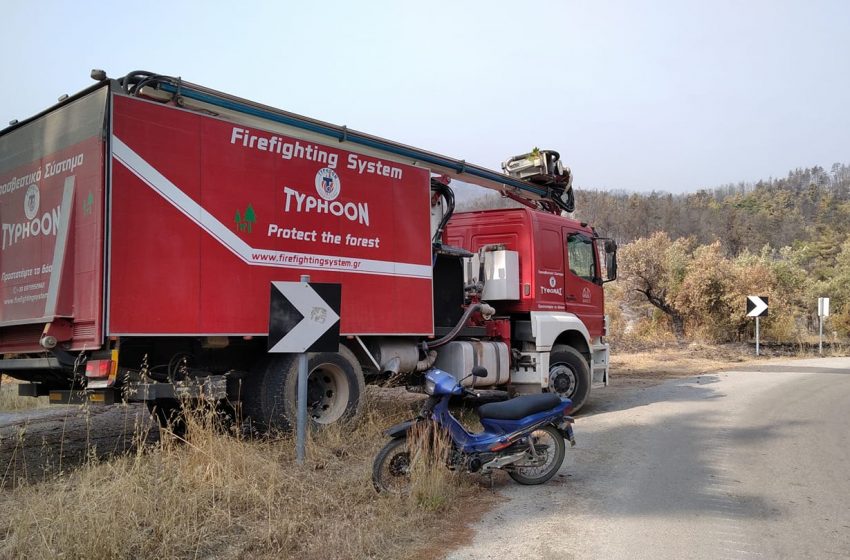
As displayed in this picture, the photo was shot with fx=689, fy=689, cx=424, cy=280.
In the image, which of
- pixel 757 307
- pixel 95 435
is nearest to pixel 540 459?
pixel 95 435

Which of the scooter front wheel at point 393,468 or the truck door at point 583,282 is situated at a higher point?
the truck door at point 583,282

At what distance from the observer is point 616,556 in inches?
174

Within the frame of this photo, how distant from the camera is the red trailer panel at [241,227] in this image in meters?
6.26

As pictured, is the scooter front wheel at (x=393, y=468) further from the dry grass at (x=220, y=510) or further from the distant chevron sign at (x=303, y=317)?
the distant chevron sign at (x=303, y=317)

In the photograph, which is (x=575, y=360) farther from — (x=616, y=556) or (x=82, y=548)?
(x=82, y=548)

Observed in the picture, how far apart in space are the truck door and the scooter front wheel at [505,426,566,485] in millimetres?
5357

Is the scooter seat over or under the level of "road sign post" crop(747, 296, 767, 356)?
under

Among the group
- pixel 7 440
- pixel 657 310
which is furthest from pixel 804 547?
pixel 657 310

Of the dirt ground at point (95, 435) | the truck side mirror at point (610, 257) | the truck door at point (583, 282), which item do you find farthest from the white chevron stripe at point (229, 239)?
the truck side mirror at point (610, 257)

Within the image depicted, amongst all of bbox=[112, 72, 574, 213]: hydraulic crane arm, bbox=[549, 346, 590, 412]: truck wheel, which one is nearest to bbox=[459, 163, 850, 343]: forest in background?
bbox=[112, 72, 574, 213]: hydraulic crane arm

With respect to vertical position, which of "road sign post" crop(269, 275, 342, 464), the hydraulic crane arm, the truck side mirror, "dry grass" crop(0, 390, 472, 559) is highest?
the hydraulic crane arm

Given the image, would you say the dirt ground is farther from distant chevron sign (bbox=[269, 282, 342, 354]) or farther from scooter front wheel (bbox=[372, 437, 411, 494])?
distant chevron sign (bbox=[269, 282, 342, 354])

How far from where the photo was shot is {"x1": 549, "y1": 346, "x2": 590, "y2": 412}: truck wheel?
36.0 feet

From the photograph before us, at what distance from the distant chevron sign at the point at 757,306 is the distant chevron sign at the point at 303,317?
20610 millimetres
